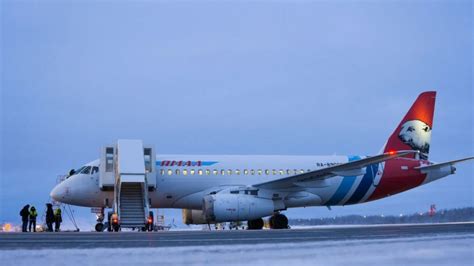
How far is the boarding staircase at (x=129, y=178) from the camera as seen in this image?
27531mm

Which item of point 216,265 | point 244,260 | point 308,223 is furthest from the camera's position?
point 308,223

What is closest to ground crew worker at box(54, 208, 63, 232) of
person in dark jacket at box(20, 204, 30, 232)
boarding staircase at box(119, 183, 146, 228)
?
person in dark jacket at box(20, 204, 30, 232)

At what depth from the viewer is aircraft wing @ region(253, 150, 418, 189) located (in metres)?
28.6

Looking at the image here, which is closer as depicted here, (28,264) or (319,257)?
(28,264)

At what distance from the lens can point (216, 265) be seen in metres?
8.56

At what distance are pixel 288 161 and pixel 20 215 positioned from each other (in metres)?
12.1

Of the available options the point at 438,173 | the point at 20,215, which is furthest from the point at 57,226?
the point at 438,173

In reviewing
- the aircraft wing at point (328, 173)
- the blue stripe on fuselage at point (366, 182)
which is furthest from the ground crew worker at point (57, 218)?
the blue stripe on fuselage at point (366, 182)

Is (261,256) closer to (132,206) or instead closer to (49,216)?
(132,206)

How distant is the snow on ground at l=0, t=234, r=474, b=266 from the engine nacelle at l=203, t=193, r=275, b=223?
16.1 m

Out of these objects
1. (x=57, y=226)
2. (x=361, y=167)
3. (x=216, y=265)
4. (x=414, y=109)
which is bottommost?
(x=216, y=265)

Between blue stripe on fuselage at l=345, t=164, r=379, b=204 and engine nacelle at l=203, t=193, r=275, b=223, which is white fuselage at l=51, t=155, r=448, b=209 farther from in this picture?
engine nacelle at l=203, t=193, r=275, b=223

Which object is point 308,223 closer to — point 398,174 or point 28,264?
point 398,174

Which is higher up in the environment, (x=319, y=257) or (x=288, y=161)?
(x=288, y=161)
